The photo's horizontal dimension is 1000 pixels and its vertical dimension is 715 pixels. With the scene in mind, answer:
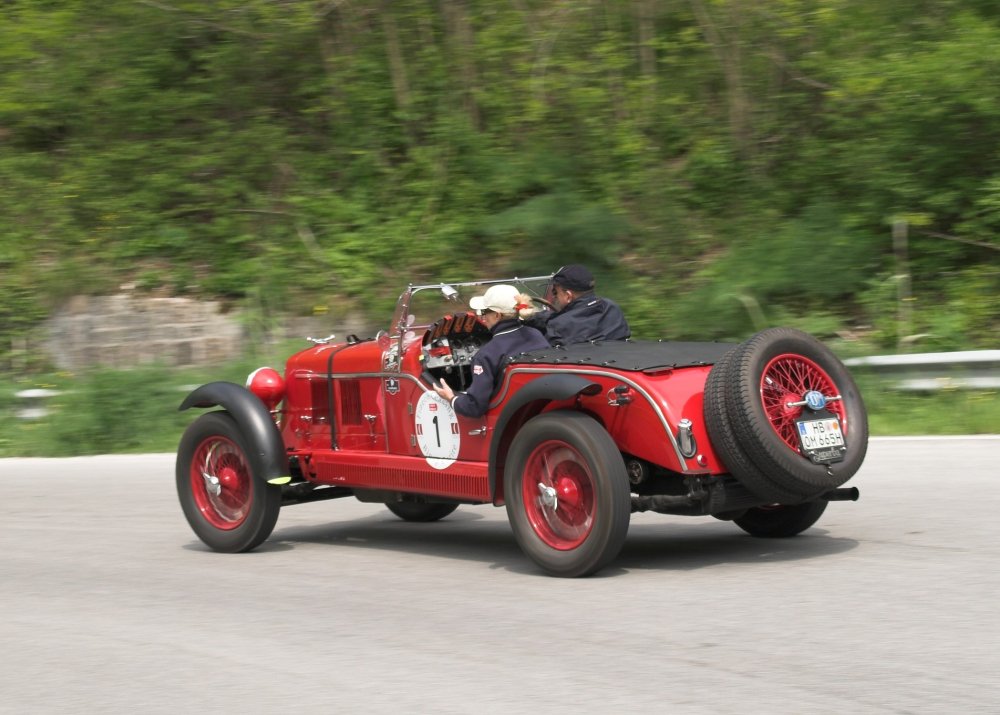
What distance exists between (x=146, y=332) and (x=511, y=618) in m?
11.7

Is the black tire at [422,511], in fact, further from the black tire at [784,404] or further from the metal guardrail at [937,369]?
the metal guardrail at [937,369]

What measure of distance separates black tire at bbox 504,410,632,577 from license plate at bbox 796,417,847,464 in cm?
88

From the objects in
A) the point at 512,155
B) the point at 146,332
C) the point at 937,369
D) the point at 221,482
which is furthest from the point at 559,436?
the point at 512,155

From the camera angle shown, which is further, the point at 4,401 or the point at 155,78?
the point at 155,78

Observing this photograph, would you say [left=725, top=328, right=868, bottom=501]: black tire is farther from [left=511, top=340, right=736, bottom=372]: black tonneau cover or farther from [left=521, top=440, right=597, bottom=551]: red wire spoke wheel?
[left=521, top=440, right=597, bottom=551]: red wire spoke wheel

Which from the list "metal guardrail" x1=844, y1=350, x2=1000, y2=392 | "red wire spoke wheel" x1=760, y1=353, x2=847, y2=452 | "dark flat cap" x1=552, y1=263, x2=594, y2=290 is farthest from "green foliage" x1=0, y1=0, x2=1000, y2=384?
Result: "red wire spoke wheel" x1=760, y1=353, x2=847, y2=452

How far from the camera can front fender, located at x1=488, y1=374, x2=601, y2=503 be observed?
6527 millimetres

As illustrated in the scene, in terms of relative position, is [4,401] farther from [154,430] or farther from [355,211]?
[355,211]

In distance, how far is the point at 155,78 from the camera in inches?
776

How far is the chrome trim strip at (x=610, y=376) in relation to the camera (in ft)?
21.0

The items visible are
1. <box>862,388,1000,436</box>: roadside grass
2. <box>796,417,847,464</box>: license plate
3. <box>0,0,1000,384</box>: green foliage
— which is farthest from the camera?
<box>0,0,1000,384</box>: green foliage

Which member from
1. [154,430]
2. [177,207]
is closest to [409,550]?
[154,430]

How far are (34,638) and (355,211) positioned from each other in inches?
491

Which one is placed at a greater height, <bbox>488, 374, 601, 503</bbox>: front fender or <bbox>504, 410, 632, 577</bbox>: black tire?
<bbox>488, 374, 601, 503</bbox>: front fender
